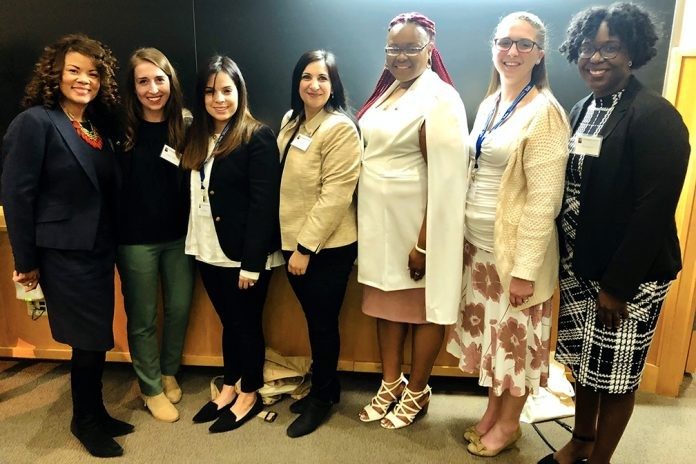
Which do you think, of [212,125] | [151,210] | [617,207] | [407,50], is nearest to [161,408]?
[151,210]

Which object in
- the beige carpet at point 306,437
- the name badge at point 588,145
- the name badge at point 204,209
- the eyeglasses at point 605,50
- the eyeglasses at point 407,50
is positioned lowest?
the beige carpet at point 306,437

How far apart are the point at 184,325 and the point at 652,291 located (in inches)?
73.4

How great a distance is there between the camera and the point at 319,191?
2.01 m

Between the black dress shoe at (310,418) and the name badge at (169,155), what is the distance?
1157 mm

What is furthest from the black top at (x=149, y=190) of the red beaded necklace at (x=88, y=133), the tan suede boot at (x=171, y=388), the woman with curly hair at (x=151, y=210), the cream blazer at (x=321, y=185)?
the tan suede boot at (x=171, y=388)

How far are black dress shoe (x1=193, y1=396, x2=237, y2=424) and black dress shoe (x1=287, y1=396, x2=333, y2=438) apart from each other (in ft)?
1.07

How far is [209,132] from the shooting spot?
6.73 feet

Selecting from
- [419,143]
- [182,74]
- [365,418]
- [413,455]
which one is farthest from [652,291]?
[182,74]

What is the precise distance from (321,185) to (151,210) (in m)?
0.68

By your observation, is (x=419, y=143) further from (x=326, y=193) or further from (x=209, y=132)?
(x=209, y=132)

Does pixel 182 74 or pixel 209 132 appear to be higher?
pixel 182 74

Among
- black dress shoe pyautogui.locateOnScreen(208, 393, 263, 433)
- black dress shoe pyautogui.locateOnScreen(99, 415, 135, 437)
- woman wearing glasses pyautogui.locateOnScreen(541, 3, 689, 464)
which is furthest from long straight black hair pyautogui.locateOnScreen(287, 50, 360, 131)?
black dress shoe pyautogui.locateOnScreen(99, 415, 135, 437)

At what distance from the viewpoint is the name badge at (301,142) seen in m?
1.97

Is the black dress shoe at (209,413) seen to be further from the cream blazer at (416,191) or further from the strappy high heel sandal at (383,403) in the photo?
the cream blazer at (416,191)
